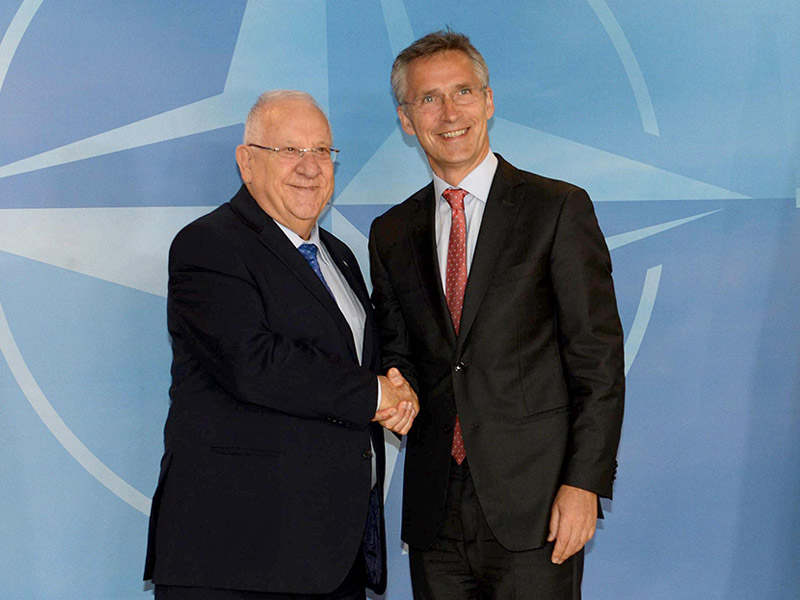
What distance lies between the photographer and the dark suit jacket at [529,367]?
214 cm

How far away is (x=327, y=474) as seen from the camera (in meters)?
2.23

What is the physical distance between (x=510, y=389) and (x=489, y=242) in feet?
1.30

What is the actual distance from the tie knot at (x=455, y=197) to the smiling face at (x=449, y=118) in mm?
55

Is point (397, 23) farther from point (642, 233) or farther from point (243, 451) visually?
point (243, 451)

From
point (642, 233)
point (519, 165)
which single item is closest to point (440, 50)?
point (519, 165)

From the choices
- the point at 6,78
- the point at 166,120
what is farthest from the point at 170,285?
the point at 6,78

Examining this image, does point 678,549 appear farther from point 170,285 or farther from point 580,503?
point 170,285

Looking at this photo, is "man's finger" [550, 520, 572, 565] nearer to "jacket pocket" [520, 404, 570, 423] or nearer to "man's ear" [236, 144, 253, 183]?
"jacket pocket" [520, 404, 570, 423]

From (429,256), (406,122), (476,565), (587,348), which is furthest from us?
(406,122)

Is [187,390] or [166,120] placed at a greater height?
[166,120]

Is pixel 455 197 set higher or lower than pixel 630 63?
lower

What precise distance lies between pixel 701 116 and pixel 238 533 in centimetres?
227

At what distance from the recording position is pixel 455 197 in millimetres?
2393

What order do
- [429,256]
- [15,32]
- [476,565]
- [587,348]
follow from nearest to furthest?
1. [587,348]
2. [476,565]
3. [429,256]
4. [15,32]
